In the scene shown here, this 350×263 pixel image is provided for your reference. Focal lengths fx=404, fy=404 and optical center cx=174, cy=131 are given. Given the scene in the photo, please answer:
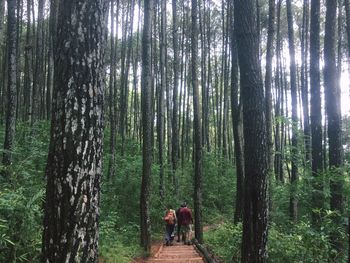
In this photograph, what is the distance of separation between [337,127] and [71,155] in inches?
329

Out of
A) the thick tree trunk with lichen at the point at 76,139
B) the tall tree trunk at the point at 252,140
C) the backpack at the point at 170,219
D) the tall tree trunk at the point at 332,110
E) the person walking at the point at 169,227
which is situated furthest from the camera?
the backpack at the point at 170,219

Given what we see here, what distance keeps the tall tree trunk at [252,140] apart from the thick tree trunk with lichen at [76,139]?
10.5 feet

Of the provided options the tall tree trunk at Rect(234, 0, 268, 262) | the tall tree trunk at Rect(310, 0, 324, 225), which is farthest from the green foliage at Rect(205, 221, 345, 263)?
the tall tree trunk at Rect(310, 0, 324, 225)

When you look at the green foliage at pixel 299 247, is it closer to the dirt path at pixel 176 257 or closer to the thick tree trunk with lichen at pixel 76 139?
the dirt path at pixel 176 257

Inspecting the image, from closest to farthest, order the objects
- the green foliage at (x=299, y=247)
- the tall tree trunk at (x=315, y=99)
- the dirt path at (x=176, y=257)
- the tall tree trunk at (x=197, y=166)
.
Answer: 1. the green foliage at (x=299, y=247)
2. the dirt path at (x=176, y=257)
3. the tall tree trunk at (x=315, y=99)
4. the tall tree trunk at (x=197, y=166)

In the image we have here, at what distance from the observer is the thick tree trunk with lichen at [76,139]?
3.60 metres

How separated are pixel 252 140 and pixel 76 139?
3502 millimetres

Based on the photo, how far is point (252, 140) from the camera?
6.49m

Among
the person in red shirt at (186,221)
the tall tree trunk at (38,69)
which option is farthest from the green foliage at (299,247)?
the tall tree trunk at (38,69)

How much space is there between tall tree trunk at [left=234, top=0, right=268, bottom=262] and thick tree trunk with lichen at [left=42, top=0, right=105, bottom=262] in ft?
10.5

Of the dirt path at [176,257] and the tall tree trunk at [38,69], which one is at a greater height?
the tall tree trunk at [38,69]

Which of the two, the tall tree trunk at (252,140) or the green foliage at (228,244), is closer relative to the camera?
the tall tree trunk at (252,140)

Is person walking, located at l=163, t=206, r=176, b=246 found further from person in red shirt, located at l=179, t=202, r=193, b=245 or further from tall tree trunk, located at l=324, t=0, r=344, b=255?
tall tree trunk, located at l=324, t=0, r=344, b=255

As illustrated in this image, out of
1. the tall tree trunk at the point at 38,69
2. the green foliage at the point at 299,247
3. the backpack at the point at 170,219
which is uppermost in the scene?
the tall tree trunk at the point at 38,69
